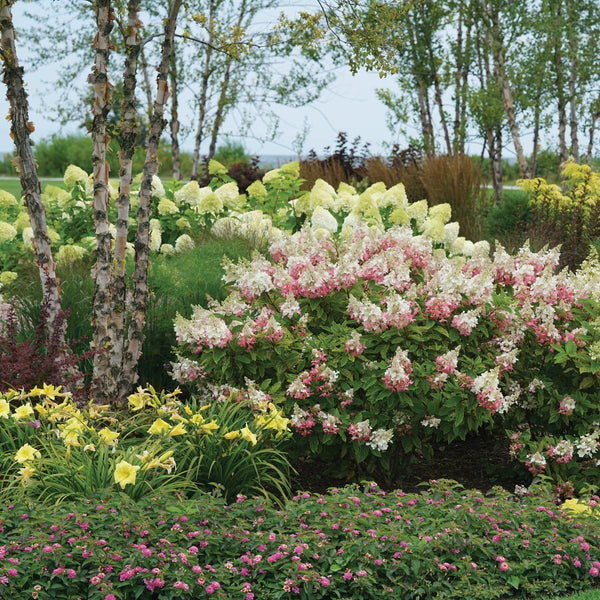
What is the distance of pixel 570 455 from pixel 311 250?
204 cm

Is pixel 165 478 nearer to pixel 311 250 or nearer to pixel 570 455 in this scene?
pixel 311 250

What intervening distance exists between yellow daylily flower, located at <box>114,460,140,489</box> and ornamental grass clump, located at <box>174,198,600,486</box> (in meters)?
1.21

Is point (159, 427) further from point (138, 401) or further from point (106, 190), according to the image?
point (106, 190)

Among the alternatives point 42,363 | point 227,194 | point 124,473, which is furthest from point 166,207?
point 124,473

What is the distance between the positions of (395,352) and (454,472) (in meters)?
1.09

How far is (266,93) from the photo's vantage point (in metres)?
14.8

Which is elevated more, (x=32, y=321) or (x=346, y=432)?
(x=32, y=321)

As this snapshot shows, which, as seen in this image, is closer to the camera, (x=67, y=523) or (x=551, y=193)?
(x=67, y=523)

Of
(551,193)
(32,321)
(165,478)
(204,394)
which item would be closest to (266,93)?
(551,193)

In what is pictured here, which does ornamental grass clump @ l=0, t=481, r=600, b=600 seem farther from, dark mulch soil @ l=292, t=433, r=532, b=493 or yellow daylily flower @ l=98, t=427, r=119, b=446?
dark mulch soil @ l=292, t=433, r=532, b=493

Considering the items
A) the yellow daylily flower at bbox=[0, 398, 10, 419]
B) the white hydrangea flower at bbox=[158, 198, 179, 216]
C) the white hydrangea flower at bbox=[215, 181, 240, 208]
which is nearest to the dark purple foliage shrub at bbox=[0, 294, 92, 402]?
the yellow daylily flower at bbox=[0, 398, 10, 419]

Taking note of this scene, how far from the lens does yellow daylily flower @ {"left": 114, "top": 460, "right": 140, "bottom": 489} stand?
378 centimetres

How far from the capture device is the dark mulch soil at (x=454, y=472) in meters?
5.18

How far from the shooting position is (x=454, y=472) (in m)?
5.52
